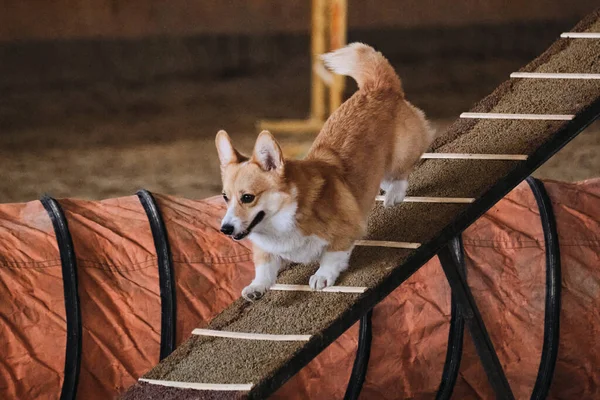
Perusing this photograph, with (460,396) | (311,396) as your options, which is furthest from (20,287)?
(460,396)

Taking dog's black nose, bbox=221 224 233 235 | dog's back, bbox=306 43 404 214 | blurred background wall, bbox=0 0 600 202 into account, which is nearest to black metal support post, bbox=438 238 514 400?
dog's back, bbox=306 43 404 214

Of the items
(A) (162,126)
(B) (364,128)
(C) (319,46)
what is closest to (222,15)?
(A) (162,126)

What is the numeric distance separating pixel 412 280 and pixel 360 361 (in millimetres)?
331

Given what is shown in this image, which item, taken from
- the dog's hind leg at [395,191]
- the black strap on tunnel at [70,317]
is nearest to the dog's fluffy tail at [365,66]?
the dog's hind leg at [395,191]

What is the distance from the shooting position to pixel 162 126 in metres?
8.05

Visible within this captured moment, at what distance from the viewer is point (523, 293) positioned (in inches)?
138

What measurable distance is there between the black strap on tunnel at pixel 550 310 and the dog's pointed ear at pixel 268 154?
145cm

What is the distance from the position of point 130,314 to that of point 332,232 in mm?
1095

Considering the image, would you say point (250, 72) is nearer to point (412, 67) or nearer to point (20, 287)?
point (412, 67)

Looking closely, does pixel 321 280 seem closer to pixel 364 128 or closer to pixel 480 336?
pixel 364 128

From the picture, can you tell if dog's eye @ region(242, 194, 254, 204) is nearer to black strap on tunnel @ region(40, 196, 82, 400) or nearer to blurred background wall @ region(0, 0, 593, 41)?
black strap on tunnel @ region(40, 196, 82, 400)

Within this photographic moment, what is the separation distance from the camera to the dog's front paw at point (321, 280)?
8.38 feet

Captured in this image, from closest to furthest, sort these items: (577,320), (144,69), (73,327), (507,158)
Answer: (507,158) → (73,327) → (577,320) → (144,69)

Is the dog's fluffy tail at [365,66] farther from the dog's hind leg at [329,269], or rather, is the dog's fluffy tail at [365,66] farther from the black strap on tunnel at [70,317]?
the black strap on tunnel at [70,317]
